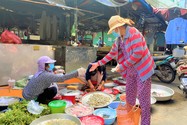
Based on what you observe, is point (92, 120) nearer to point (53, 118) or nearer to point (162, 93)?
point (53, 118)

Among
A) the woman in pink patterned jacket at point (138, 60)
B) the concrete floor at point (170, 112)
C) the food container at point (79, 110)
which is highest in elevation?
the woman in pink patterned jacket at point (138, 60)

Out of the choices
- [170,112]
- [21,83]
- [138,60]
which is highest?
[138,60]

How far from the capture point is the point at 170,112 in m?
3.59

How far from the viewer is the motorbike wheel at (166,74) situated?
6125mm

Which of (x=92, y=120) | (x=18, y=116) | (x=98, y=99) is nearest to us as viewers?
(x=18, y=116)

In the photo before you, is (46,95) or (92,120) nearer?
(92,120)

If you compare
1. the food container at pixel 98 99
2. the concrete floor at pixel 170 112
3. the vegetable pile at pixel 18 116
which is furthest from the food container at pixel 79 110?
the concrete floor at pixel 170 112

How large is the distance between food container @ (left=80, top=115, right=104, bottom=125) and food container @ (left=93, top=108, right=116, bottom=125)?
5.0 inches

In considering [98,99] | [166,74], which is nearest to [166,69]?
[166,74]

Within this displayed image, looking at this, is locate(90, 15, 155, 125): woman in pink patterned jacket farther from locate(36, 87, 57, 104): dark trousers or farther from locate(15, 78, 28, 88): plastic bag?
locate(15, 78, 28, 88): plastic bag

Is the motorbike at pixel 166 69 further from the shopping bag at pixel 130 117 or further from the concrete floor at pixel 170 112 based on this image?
the shopping bag at pixel 130 117

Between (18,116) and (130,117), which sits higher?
(130,117)

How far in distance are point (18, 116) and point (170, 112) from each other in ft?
9.31

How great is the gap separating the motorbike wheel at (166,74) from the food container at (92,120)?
4.24 m
